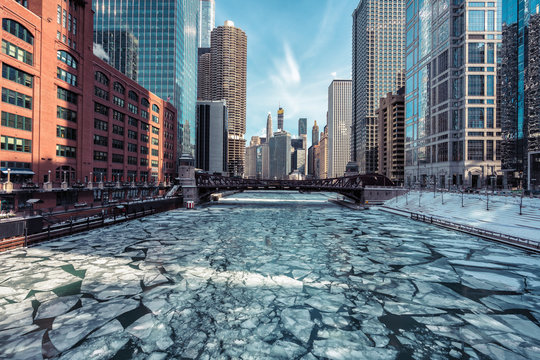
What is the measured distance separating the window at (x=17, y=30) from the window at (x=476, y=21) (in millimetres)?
108609

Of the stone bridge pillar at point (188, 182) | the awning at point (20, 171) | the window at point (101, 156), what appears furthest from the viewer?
the stone bridge pillar at point (188, 182)

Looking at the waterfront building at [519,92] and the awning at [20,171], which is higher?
the waterfront building at [519,92]

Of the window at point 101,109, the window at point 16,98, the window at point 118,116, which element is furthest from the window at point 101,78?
the window at point 16,98

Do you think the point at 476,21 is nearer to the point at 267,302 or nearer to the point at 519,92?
the point at 519,92

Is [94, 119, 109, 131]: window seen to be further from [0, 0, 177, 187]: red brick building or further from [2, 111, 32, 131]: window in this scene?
[2, 111, 32, 131]: window

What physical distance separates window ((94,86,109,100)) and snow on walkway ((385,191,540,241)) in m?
64.0

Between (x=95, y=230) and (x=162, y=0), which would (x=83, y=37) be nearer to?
(x=95, y=230)

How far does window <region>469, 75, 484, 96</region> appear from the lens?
77875 millimetres

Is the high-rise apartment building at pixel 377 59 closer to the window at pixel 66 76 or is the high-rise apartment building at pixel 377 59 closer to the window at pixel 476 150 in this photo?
the window at pixel 476 150

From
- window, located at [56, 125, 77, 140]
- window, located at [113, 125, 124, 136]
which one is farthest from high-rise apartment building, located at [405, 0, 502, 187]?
window, located at [56, 125, 77, 140]

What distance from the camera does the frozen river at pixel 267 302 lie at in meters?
9.01

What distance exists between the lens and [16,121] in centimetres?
3178

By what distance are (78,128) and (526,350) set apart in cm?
5406

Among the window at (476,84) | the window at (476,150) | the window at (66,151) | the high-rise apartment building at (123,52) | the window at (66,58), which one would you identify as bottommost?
the window at (66,151)
